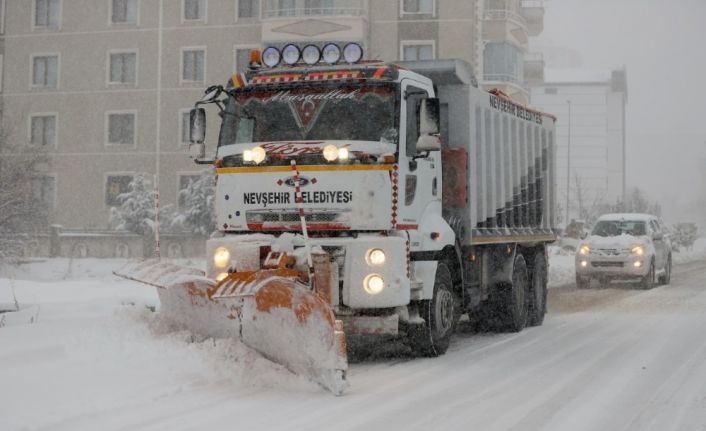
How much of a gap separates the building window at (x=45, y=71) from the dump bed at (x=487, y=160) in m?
41.3

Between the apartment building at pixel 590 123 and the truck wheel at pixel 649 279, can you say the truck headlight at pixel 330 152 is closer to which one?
the truck wheel at pixel 649 279

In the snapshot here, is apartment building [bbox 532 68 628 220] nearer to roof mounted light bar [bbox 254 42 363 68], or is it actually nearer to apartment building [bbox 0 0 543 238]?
apartment building [bbox 0 0 543 238]

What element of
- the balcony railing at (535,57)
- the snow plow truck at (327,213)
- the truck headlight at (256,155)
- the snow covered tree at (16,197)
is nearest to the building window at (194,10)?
the snow covered tree at (16,197)

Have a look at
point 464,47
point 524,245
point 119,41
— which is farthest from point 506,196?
point 119,41

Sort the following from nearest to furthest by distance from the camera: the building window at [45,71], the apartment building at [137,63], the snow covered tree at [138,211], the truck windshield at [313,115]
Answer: the truck windshield at [313,115]
the snow covered tree at [138,211]
the apartment building at [137,63]
the building window at [45,71]

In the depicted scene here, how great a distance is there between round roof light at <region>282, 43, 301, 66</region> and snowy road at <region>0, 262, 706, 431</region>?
126 inches

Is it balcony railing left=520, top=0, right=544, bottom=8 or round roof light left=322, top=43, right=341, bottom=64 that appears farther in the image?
balcony railing left=520, top=0, right=544, bottom=8

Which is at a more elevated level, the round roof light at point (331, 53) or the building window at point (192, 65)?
the building window at point (192, 65)

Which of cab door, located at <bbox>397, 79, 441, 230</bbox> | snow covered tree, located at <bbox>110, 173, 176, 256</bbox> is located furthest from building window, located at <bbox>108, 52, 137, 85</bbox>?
cab door, located at <bbox>397, 79, 441, 230</bbox>

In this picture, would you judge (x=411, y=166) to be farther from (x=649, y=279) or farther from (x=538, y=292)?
(x=649, y=279)

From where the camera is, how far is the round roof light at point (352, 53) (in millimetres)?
10078

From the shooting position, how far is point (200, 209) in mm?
39438

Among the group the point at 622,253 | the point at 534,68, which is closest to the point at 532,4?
the point at 534,68

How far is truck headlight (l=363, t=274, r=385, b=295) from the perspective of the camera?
361 inches
